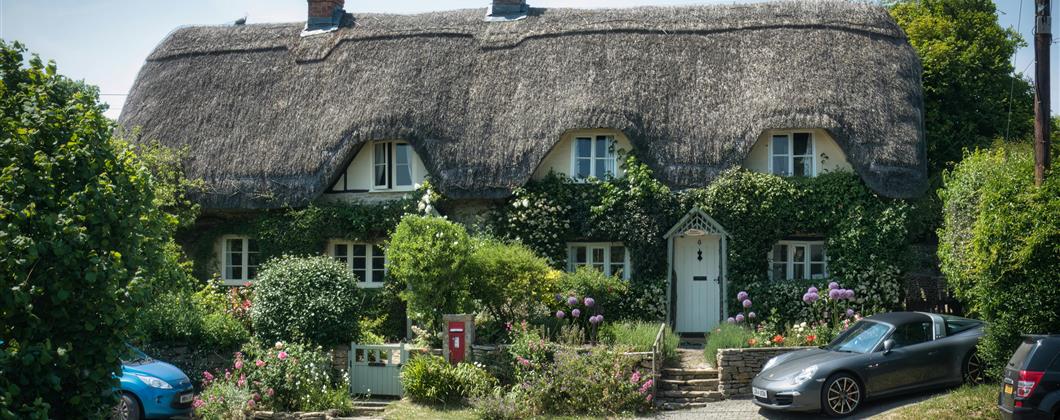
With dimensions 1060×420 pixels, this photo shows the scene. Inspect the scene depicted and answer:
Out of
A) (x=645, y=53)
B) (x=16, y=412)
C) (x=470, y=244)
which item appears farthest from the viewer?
(x=645, y=53)

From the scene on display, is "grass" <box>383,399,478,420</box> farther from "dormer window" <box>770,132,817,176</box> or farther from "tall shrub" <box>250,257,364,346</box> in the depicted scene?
"dormer window" <box>770,132,817,176</box>

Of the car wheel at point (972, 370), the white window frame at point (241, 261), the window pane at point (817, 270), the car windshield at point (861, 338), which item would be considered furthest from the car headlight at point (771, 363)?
the white window frame at point (241, 261)

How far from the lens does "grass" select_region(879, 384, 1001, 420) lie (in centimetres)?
1234

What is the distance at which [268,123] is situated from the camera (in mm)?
21531

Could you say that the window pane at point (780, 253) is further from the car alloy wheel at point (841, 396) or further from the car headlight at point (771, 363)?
the car alloy wheel at point (841, 396)

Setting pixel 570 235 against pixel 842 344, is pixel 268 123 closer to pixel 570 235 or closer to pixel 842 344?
pixel 570 235

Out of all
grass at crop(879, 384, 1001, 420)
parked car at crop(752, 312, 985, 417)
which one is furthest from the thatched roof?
grass at crop(879, 384, 1001, 420)

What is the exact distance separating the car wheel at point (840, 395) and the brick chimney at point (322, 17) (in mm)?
15778

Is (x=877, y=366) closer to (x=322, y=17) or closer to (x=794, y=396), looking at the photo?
(x=794, y=396)

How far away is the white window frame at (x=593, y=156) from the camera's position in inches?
797

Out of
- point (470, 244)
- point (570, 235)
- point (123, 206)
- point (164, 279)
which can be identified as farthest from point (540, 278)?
point (123, 206)

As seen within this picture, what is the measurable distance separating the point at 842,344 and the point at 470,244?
269 inches

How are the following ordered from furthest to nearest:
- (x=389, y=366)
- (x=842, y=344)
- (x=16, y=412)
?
(x=389, y=366) < (x=842, y=344) < (x=16, y=412)

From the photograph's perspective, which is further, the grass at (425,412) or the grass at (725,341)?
the grass at (725,341)
